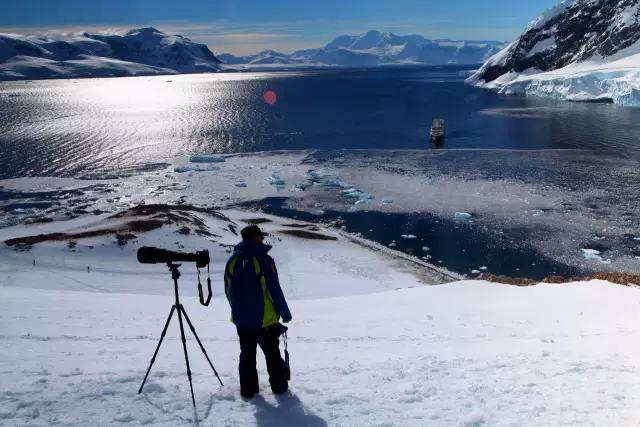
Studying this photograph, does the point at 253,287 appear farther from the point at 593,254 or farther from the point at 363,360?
the point at 593,254

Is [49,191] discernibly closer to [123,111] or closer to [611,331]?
[611,331]

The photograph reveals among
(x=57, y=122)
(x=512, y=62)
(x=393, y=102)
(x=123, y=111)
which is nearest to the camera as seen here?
(x=57, y=122)

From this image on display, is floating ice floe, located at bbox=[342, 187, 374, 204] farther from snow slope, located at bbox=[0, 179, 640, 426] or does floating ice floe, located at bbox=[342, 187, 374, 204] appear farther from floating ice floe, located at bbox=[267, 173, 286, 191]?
snow slope, located at bbox=[0, 179, 640, 426]

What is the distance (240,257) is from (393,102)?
112765 millimetres

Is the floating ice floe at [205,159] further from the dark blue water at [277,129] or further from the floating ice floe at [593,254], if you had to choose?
the floating ice floe at [593,254]

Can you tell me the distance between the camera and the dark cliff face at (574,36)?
124562 millimetres

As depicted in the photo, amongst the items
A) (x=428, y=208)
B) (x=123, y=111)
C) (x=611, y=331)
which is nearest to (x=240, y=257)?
(x=611, y=331)

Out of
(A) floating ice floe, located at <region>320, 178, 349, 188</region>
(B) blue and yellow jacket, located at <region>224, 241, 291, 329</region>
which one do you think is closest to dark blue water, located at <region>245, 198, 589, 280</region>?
(A) floating ice floe, located at <region>320, 178, 349, 188</region>

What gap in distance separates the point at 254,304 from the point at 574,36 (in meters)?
159

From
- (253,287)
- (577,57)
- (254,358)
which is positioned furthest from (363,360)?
(577,57)

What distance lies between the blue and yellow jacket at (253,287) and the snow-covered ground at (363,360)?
109cm

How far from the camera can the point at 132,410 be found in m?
6.42

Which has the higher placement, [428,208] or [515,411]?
[515,411]

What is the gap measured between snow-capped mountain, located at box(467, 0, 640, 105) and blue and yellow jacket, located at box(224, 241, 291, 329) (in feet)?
335
